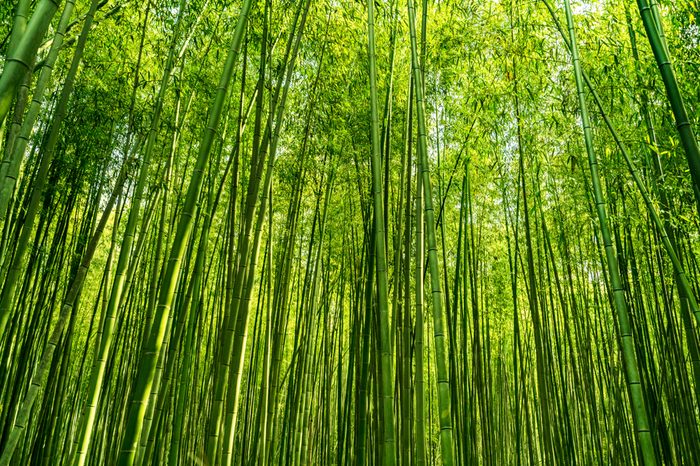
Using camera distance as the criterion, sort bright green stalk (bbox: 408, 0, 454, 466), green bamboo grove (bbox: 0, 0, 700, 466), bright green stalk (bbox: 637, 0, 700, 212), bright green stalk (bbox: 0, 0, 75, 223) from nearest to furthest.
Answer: bright green stalk (bbox: 0, 0, 75, 223)
bright green stalk (bbox: 637, 0, 700, 212)
bright green stalk (bbox: 408, 0, 454, 466)
green bamboo grove (bbox: 0, 0, 700, 466)

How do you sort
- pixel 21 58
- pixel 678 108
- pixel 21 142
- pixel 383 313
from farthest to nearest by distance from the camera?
pixel 383 313, pixel 678 108, pixel 21 142, pixel 21 58

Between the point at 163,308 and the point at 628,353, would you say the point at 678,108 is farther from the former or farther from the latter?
the point at 163,308

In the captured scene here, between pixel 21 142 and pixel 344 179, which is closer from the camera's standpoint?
pixel 21 142

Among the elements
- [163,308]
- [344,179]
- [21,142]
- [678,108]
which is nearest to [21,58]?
[21,142]

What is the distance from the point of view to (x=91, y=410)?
7.48 ft

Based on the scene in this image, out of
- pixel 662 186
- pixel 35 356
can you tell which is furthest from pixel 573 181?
pixel 35 356

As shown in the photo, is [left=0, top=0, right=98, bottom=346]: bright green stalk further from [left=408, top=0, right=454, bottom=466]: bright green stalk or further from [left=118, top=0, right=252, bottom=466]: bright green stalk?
[left=408, top=0, right=454, bottom=466]: bright green stalk

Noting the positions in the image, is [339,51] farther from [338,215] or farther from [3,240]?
[3,240]

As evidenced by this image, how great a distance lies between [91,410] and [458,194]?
174 inches

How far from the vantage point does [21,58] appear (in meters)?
0.97

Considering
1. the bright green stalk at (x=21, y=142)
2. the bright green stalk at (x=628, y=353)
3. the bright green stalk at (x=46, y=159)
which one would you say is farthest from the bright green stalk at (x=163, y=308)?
the bright green stalk at (x=628, y=353)

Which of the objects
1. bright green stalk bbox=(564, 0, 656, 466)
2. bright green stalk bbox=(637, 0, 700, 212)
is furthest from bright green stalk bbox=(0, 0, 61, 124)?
bright green stalk bbox=(564, 0, 656, 466)

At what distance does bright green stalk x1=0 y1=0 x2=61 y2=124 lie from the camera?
952 mm

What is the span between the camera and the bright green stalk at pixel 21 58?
0.95 metres
